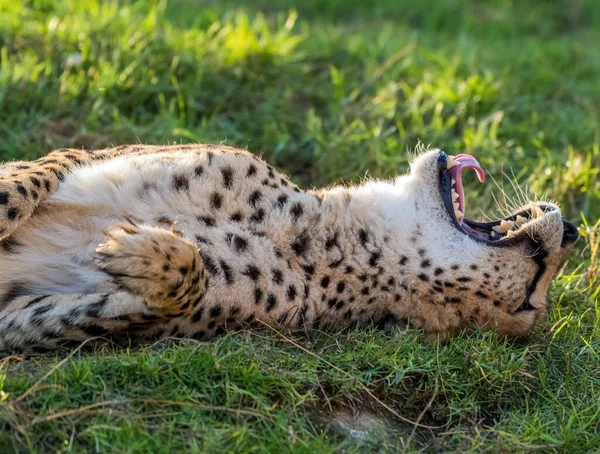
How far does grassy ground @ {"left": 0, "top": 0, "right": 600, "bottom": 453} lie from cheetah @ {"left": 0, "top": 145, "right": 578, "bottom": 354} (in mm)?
120

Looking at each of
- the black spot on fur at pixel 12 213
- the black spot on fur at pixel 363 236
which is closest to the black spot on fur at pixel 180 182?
the black spot on fur at pixel 12 213

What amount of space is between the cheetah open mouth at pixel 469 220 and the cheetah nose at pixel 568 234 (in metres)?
0.09

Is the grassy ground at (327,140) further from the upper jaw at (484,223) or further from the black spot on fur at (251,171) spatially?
the black spot on fur at (251,171)

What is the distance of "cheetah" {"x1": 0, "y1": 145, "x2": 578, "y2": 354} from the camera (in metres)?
3.17

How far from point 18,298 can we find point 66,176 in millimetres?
566

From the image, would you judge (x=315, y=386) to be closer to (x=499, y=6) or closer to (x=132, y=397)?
(x=132, y=397)

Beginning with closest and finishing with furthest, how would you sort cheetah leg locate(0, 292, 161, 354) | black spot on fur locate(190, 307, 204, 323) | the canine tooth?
cheetah leg locate(0, 292, 161, 354) < black spot on fur locate(190, 307, 204, 323) < the canine tooth

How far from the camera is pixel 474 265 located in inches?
143

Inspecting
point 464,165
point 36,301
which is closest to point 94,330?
point 36,301

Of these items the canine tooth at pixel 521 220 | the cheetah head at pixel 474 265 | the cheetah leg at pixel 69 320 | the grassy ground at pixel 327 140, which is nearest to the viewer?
the grassy ground at pixel 327 140

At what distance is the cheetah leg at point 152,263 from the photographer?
117 inches

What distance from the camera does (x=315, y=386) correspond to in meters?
3.20

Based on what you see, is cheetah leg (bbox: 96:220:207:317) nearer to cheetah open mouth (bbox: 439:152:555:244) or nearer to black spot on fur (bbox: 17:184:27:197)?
black spot on fur (bbox: 17:184:27:197)

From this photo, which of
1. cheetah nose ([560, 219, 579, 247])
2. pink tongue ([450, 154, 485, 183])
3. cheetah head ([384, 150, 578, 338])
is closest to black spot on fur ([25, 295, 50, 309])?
cheetah head ([384, 150, 578, 338])
